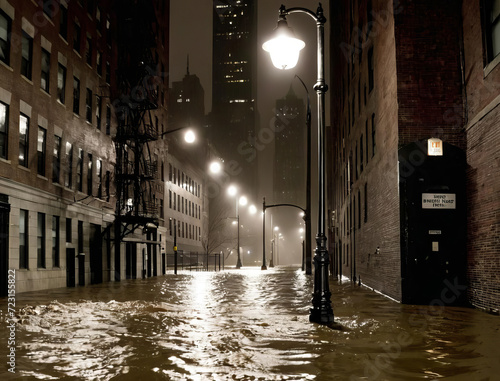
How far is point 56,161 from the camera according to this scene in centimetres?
2581

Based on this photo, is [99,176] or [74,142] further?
[99,176]

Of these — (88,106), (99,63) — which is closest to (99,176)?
(88,106)

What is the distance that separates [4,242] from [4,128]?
13.7 ft

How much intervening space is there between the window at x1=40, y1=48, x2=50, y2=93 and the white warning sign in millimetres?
16933

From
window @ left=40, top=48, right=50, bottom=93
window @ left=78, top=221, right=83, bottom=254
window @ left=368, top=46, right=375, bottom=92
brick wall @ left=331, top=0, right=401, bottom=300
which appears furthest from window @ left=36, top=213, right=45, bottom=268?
A: window @ left=368, top=46, right=375, bottom=92

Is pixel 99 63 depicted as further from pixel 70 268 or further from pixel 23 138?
pixel 70 268

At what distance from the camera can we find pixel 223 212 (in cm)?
9694

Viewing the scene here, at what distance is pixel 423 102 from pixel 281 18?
620 cm

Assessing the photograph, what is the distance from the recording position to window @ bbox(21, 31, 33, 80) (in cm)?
2269

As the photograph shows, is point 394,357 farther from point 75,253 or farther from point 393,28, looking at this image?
point 75,253

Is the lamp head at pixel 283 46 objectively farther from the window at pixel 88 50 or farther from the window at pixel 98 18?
the window at pixel 98 18

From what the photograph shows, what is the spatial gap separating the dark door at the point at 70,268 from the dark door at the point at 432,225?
1688cm

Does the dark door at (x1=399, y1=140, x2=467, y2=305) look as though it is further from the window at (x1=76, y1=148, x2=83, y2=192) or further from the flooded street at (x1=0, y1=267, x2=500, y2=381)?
the window at (x1=76, y1=148, x2=83, y2=192)

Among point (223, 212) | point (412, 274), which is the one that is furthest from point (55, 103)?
point (223, 212)
